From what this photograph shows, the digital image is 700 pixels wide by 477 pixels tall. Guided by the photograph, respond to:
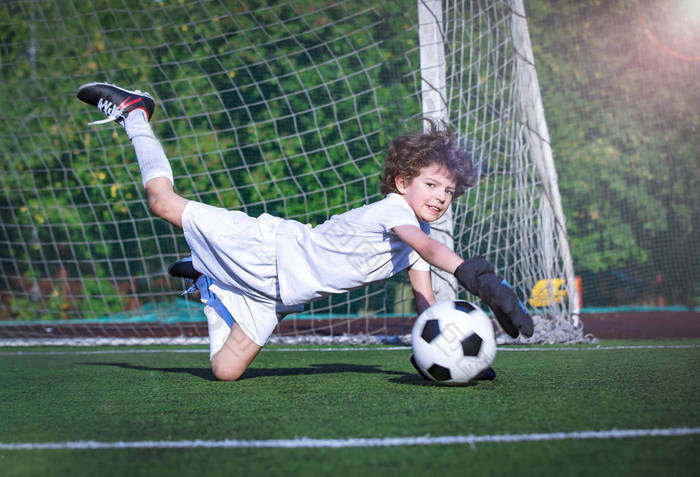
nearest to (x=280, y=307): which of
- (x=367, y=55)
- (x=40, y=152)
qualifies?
(x=367, y=55)

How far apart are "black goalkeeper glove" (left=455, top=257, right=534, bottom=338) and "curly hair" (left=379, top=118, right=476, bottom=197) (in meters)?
0.88

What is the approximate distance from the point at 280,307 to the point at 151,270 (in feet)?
17.1

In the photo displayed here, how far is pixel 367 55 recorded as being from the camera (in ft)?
21.9

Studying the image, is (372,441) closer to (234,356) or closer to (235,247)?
(235,247)

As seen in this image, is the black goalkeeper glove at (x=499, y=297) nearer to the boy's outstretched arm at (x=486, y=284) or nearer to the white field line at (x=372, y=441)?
the boy's outstretched arm at (x=486, y=284)

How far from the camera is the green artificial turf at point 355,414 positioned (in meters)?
1.75

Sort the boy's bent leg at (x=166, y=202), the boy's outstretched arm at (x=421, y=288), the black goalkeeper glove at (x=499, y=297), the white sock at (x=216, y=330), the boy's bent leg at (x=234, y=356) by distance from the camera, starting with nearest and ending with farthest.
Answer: the black goalkeeper glove at (x=499, y=297) → the boy's bent leg at (x=166, y=202) → the boy's bent leg at (x=234, y=356) → the boy's outstretched arm at (x=421, y=288) → the white sock at (x=216, y=330)

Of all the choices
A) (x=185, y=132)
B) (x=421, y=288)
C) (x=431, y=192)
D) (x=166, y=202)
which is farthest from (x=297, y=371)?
(x=185, y=132)

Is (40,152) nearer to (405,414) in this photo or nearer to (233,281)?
(233,281)

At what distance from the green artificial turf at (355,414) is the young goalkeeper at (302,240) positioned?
382mm

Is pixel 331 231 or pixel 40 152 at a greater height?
pixel 40 152

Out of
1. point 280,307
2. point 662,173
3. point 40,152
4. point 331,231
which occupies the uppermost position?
point 40,152

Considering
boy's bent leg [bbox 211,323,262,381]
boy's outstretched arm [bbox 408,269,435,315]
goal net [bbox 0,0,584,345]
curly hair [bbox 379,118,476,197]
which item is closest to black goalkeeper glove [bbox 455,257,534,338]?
curly hair [bbox 379,118,476,197]

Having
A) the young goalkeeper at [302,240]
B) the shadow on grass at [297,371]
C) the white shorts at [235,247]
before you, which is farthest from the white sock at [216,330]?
the white shorts at [235,247]
